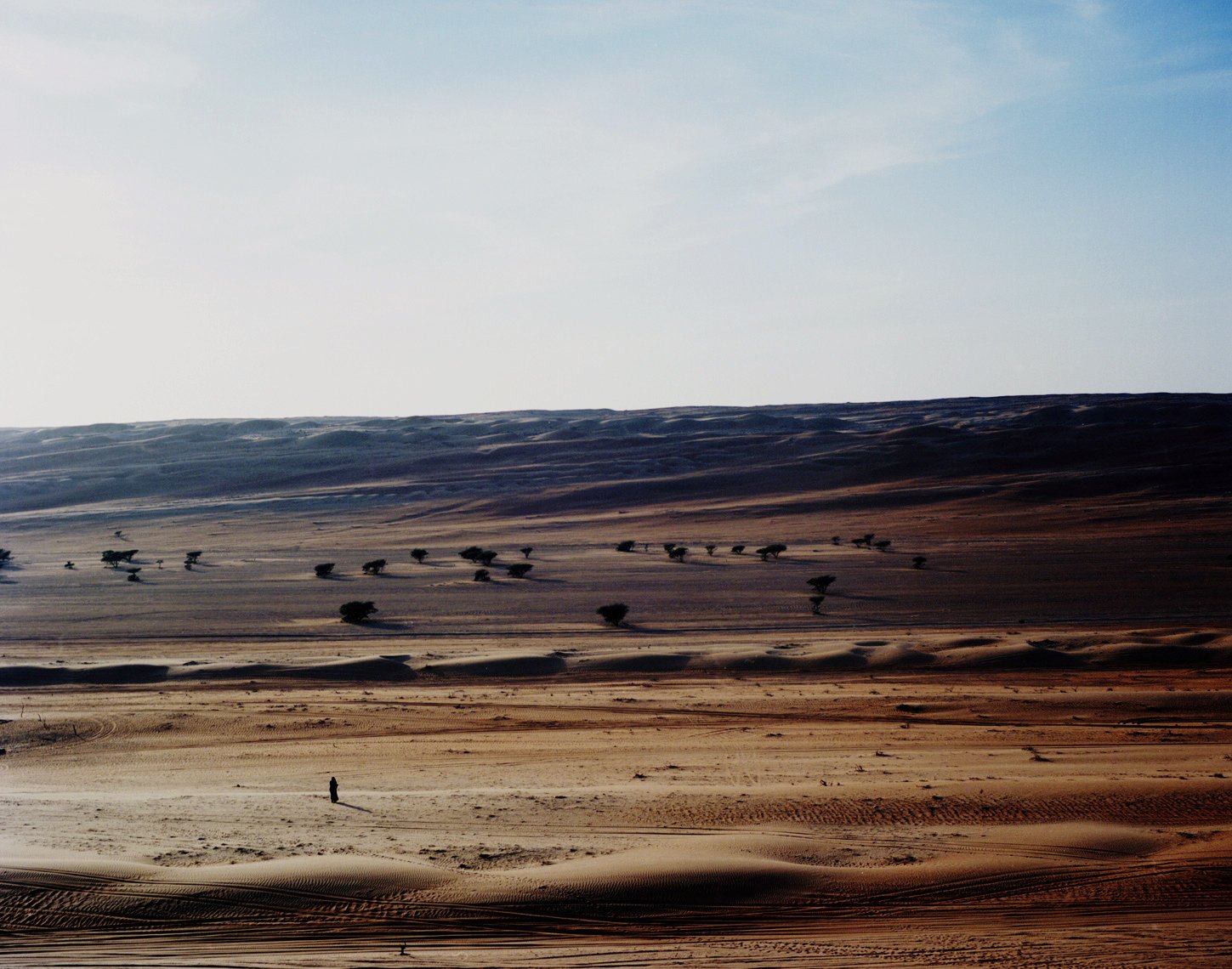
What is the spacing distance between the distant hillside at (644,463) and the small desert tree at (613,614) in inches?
1283

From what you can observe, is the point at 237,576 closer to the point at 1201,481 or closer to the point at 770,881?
the point at 770,881

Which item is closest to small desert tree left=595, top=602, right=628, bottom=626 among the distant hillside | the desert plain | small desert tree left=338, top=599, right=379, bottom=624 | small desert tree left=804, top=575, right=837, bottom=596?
the desert plain

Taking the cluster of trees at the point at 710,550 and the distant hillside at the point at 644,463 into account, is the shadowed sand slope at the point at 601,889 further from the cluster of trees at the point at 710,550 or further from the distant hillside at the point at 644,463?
the distant hillside at the point at 644,463

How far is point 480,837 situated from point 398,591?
2452cm

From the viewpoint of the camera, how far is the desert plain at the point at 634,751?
8.30 metres

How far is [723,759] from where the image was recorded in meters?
14.0

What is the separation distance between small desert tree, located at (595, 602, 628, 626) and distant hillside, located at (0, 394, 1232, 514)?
3260cm

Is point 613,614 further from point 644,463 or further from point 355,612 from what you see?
point 644,463

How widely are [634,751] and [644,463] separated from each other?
62.4m

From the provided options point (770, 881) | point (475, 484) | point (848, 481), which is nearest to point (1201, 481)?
point (848, 481)

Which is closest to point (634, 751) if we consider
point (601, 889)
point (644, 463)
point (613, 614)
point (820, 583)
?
point (601, 889)

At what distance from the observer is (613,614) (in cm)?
2814

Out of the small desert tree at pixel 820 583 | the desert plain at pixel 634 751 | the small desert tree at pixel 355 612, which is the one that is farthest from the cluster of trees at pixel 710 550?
the small desert tree at pixel 355 612

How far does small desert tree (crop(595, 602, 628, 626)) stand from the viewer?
2808 cm
